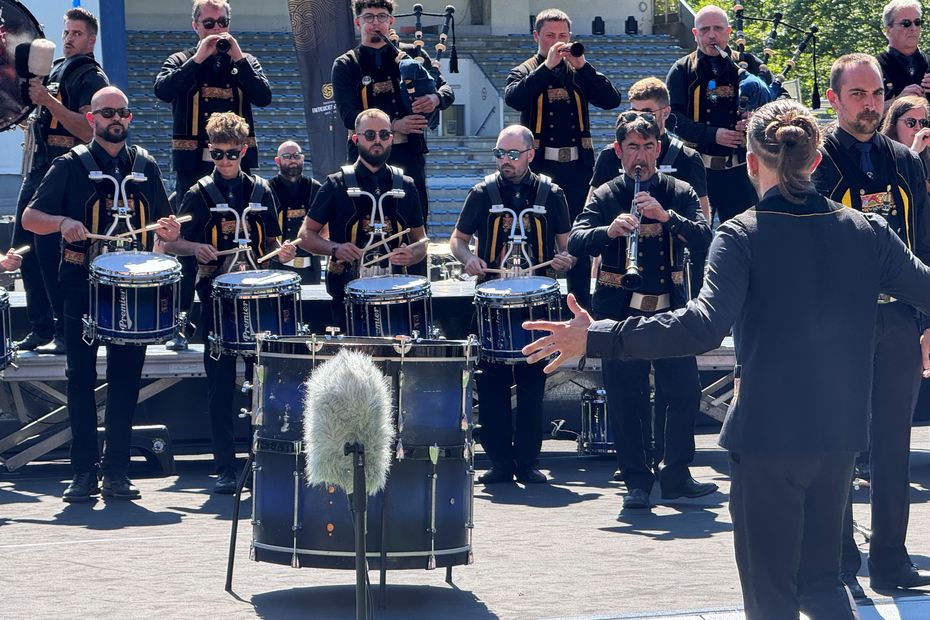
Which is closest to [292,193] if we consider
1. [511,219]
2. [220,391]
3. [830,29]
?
[511,219]

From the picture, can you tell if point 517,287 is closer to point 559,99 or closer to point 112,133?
point 559,99

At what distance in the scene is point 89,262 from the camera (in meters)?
10.0

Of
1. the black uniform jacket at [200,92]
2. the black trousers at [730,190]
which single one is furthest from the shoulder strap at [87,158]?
the black trousers at [730,190]

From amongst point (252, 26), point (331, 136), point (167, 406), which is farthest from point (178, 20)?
point (167, 406)

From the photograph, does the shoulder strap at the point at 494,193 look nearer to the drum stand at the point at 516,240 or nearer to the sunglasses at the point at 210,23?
the drum stand at the point at 516,240

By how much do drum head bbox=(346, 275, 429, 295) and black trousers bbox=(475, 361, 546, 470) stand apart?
73cm

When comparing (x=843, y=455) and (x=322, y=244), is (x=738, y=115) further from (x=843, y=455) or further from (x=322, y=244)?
(x=843, y=455)

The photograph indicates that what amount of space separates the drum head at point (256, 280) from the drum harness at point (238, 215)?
0.23 meters

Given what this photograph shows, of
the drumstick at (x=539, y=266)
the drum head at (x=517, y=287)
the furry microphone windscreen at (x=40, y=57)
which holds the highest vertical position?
the furry microphone windscreen at (x=40, y=57)

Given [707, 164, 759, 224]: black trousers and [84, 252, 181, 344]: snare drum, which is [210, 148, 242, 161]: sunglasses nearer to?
[84, 252, 181, 344]: snare drum

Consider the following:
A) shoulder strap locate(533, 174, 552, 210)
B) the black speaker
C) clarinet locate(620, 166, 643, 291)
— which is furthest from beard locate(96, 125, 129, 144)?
the black speaker

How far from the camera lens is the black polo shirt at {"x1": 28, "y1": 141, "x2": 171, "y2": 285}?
32.8 feet

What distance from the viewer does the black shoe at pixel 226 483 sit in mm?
10203

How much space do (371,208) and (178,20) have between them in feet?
73.1
